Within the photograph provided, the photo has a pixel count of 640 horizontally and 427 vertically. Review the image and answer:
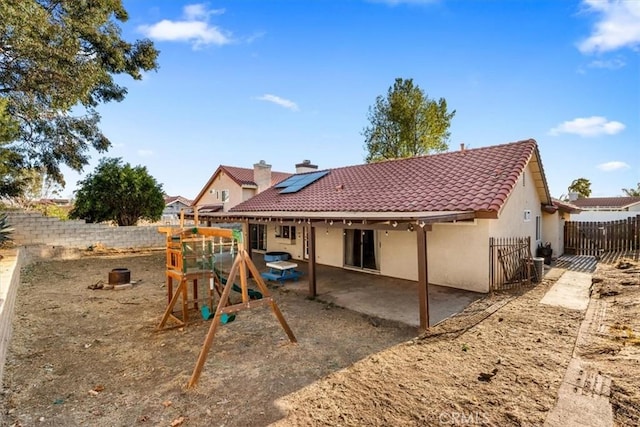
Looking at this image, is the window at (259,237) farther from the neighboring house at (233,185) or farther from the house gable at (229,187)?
the house gable at (229,187)

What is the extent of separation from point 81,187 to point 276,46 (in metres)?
14.5

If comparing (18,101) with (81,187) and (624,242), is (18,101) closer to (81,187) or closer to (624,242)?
(81,187)

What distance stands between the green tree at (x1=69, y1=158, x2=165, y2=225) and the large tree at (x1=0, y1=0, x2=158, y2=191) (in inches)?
60.0

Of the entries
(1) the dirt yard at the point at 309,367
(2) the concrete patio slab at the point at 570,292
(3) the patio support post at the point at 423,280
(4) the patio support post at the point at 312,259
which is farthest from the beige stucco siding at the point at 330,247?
(2) the concrete patio slab at the point at 570,292

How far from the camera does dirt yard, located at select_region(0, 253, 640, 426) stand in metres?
3.66

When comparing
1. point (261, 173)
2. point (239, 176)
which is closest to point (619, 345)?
point (261, 173)

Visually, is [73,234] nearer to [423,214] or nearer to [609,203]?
[423,214]

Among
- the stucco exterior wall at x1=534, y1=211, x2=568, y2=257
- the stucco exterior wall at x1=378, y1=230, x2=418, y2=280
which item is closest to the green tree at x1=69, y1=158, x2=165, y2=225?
the stucco exterior wall at x1=378, y1=230, x2=418, y2=280

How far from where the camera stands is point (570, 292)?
8.50 m

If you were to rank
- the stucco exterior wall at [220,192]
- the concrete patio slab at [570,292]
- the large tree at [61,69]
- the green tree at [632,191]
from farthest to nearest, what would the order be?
the green tree at [632,191] < the stucco exterior wall at [220,192] < the large tree at [61,69] < the concrete patio slab at [570,292]

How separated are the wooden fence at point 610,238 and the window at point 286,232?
1343 cm

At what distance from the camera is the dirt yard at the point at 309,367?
3.66 m

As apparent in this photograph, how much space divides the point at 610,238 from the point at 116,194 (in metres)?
26.0

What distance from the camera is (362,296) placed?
873 cm
